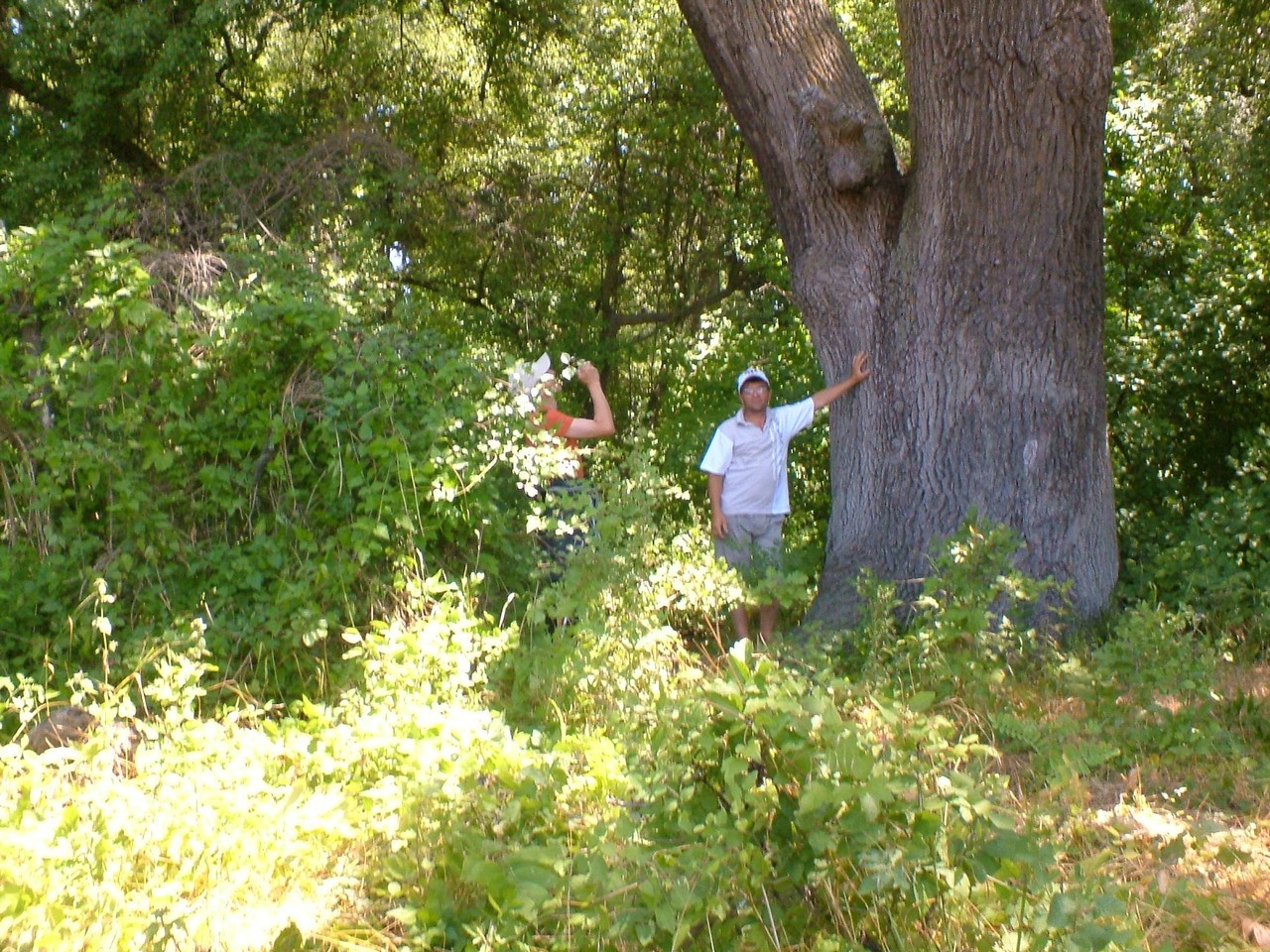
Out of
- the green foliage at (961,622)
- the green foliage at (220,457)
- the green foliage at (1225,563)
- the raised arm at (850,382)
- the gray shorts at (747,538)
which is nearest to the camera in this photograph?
the green foliage at (961,622)

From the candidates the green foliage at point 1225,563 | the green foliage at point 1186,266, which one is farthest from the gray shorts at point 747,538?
the green foliage at point 1186,266

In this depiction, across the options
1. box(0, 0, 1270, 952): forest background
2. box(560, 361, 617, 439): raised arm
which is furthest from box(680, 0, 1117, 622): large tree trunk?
box(560, 361, 617, 439): raised arm

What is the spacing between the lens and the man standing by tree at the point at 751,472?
23.8 ft

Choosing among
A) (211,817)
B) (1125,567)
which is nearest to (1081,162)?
Result: (1125,567)

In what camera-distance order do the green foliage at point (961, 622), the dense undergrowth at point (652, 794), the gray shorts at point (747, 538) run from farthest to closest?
the gray shorts at point (747, 538) → the green foliage at point (961, 622) → the dense undergrowth at point (652, 794)

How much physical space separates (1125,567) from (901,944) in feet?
14.8

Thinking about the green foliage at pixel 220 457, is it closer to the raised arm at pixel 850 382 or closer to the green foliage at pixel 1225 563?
the raised arm at pixel 850 382

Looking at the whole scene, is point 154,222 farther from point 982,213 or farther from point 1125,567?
point 1125,567

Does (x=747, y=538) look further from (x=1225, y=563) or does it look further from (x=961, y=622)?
(x=1225, y=563)

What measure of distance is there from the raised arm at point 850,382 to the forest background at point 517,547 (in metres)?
1.00

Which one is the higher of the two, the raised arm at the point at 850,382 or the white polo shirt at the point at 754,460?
the raised arm at the point at 850,382

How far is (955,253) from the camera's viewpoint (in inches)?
255

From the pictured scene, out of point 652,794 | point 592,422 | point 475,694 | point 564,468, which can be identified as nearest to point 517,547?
point 564,468

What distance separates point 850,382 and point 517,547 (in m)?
2.03
